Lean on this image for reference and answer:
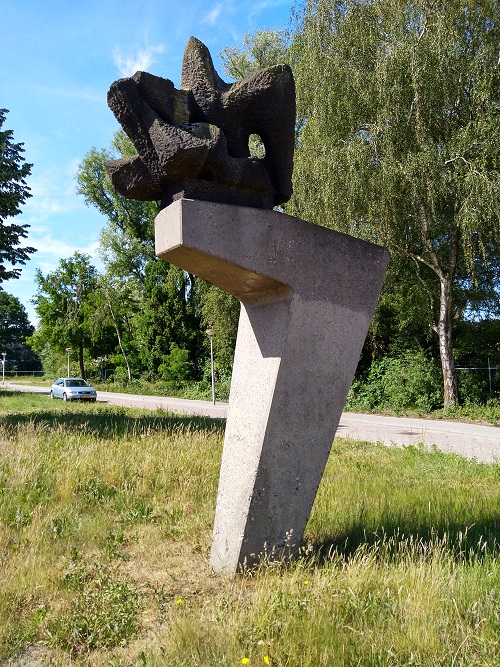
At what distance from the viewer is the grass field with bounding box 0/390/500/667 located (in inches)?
120

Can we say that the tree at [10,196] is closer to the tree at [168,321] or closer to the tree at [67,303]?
the tree at [168,321]

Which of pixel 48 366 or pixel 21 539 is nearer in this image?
pixel 21 539

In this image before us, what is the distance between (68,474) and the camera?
673cm

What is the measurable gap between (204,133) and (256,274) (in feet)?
3.74

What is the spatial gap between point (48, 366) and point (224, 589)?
217 ft

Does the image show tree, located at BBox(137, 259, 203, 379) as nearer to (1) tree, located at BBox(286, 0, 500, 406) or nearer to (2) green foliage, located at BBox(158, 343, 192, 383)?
(2) green foliage, located at BBox(158, 343, 192, 383)

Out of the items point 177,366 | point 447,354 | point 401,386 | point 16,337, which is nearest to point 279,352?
point 447,354

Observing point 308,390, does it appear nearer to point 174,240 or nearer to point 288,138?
point 174,240

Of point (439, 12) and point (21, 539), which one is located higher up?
point (439, 12)

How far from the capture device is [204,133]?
4168 mm

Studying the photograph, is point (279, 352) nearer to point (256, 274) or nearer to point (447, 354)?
point (256, 274)

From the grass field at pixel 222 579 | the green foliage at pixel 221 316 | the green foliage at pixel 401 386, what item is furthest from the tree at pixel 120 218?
the grass field at pixel 222 579

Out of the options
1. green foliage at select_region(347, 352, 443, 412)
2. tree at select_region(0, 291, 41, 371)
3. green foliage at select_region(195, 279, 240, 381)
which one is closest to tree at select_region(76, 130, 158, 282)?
green foliage at select_region(195, 279, 240, 381)

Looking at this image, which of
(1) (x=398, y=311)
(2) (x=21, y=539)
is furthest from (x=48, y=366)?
(2) (x=21, y=539)
